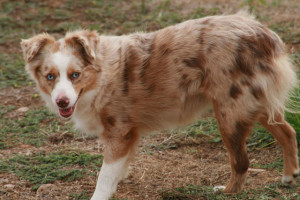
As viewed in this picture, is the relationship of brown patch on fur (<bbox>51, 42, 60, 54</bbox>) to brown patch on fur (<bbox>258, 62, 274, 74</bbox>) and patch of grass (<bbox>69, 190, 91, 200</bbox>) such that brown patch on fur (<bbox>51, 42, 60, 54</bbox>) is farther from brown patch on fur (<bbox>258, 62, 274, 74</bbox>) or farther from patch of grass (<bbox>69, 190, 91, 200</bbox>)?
brown patch on fur (<bbox>258, 62, 274, 74</bbox>)

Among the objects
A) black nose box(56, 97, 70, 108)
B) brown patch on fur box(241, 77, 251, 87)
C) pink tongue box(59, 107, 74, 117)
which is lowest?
pink tongue box(59, 107, 74, 117)

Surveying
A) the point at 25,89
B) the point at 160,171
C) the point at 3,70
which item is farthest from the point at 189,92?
the point at 3,70

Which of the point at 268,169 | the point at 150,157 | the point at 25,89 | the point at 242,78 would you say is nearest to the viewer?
the point at 242,78

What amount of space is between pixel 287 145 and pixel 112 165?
69.3 inches

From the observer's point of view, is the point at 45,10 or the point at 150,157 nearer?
the point at 150,157

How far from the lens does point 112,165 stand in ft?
13.9

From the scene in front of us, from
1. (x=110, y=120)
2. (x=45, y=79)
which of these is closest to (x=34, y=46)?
(x=45, y=79)

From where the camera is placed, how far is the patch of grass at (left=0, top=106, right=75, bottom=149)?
563 cm

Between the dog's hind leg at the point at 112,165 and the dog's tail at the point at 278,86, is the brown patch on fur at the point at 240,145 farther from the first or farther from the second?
the dog's hind leg at the point at 112,165

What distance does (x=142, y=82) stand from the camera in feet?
14.1

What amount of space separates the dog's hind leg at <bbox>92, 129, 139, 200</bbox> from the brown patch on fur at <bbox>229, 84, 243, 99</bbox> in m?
1.06

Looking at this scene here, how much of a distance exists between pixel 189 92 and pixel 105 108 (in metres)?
0.82

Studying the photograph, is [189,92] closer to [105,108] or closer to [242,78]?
[242,78]

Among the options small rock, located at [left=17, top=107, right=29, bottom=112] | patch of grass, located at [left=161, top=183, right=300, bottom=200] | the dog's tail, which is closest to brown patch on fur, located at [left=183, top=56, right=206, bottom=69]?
the dog's tail
